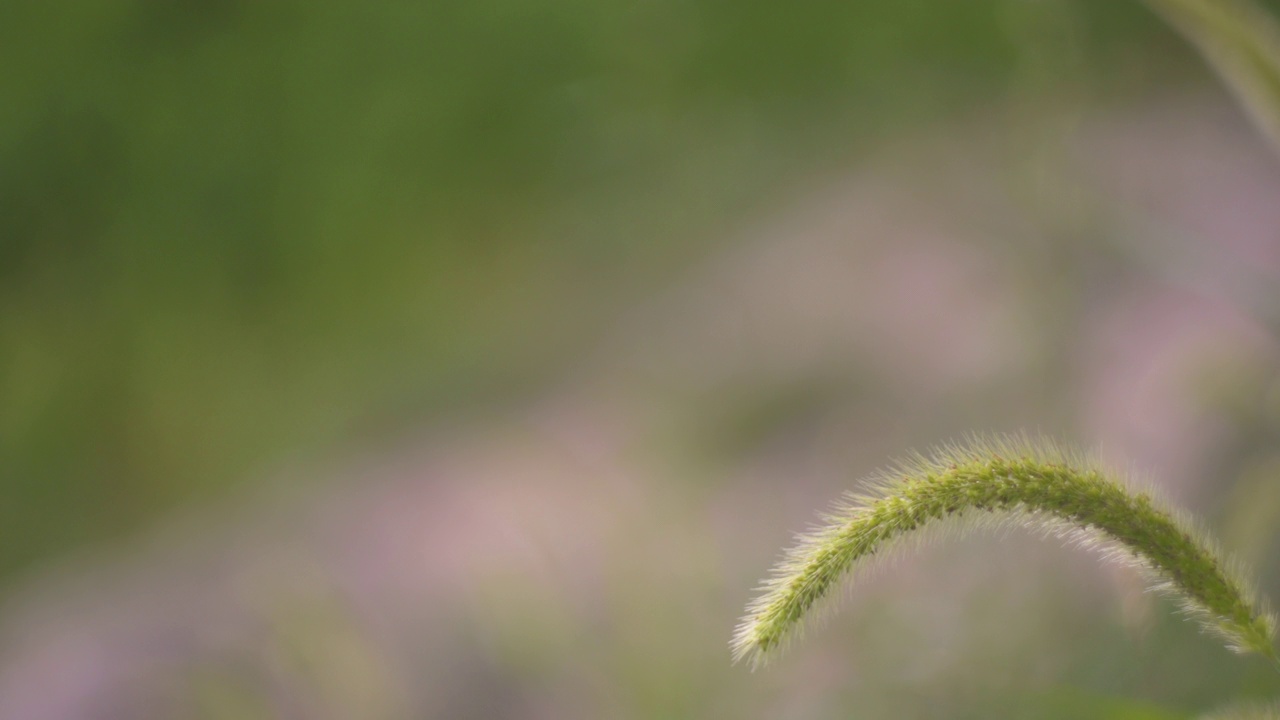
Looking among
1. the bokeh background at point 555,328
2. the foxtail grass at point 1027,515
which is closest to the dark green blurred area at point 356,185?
the bokeh background at point 555,328

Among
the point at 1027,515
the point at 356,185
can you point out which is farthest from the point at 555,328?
the point at 1027,515

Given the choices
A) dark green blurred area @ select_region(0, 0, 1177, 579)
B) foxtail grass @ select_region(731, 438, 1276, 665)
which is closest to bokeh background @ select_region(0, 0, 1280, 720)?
dark green blurred area @ select_region(0, 0, 1177, 579)

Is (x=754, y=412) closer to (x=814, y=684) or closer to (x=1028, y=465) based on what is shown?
(x=814, y=684)

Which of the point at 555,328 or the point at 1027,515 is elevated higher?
the point at 1027,515

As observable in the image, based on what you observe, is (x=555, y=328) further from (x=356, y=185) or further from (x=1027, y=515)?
(x=1027, y=515)

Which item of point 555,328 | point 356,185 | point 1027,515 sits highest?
point 356,185

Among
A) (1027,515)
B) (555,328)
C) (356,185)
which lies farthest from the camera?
(555,328)
